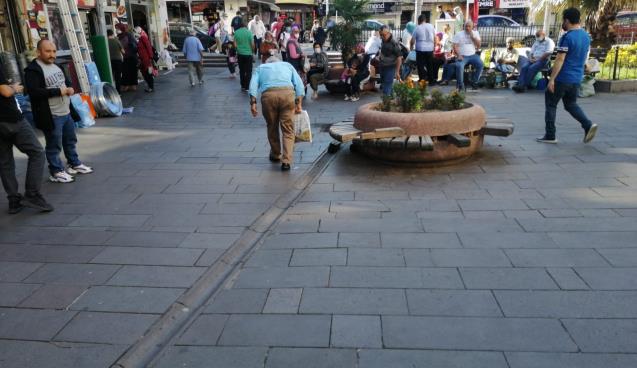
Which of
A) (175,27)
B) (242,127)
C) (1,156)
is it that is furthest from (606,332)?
(175,27)

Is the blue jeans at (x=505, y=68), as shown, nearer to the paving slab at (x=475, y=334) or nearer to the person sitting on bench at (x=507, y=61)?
the person sitting on bench at (x=507, y=61)

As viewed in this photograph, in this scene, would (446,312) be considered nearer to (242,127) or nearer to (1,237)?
(1,237)

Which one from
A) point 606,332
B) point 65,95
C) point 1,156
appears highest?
point 65,95

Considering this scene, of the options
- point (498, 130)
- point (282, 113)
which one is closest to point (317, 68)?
point (282, 113)

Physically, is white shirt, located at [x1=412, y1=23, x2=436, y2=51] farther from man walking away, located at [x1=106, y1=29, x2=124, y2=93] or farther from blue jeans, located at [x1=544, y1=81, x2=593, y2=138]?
man walking away, located at [x1=106, y1=29, x2=124, y2=93]

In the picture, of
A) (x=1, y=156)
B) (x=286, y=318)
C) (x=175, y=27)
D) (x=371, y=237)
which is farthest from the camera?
(x=175, y=27)

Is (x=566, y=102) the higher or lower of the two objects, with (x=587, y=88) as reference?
higher

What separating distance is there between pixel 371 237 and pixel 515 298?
135cm

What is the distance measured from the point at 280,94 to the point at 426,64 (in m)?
8.23

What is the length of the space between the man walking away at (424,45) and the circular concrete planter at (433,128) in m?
6.66

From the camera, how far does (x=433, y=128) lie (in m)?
6.22

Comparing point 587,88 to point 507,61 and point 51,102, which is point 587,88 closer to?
point 507,61

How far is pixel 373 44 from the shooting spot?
46.2 feet

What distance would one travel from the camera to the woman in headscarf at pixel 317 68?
1232cm
